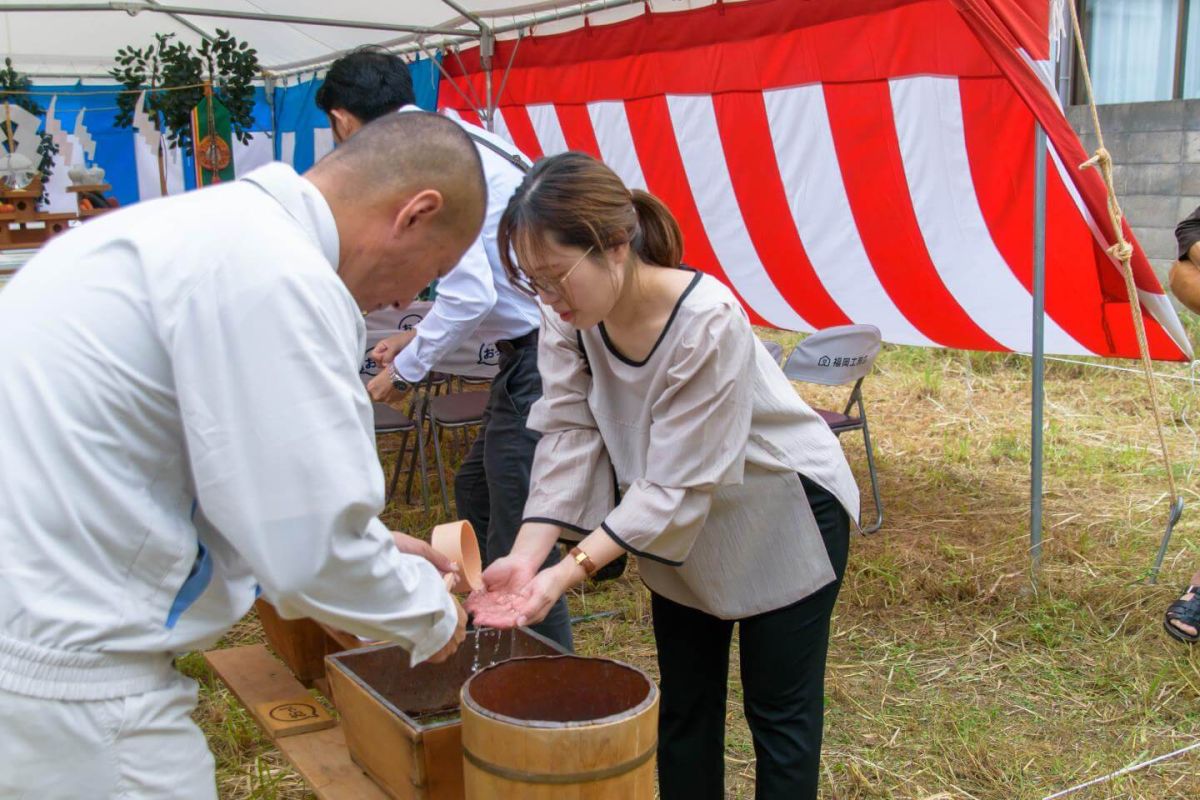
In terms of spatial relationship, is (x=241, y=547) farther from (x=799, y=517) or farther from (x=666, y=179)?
(x=666, y=179)

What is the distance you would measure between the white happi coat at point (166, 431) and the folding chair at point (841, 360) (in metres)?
3.36

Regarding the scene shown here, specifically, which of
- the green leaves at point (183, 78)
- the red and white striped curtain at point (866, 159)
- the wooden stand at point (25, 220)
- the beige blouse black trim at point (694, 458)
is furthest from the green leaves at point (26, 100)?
the beige blouse black trim at point (694, 458)

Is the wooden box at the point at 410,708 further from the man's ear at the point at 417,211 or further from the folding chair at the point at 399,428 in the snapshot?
the folding chair at the point at 399,428

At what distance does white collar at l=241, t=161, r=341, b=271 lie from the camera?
1186 mm

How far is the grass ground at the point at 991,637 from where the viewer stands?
8.89 feet

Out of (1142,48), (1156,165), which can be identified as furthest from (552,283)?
(1142,48)

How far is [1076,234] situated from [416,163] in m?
2.87

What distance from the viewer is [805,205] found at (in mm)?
4469

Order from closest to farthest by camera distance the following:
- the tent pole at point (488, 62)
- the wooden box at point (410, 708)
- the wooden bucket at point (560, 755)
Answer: the wooden bucket at point (560, 755), the wooden box at point (410, 708), the tent pole at point (488, 62)

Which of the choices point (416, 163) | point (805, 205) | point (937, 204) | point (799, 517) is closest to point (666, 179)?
point (805, 205)

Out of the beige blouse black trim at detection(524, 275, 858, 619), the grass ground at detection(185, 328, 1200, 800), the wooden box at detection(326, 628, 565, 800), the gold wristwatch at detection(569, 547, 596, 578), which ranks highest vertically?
the beige blouse black trim at detection(524, 275, 858, 619)

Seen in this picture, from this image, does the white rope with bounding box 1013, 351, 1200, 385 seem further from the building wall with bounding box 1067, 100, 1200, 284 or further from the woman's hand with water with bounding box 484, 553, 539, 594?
the woman's hand with water with bounding box 484, 553, 539, 594

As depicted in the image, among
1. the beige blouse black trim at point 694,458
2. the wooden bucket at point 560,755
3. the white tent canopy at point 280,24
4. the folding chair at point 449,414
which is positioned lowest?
the folding chair at point 449,414

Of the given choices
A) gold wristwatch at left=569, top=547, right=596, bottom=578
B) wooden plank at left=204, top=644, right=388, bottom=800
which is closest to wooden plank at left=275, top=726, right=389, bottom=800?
wooden plank at left=204, top=644, right=388, bottom=800
